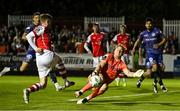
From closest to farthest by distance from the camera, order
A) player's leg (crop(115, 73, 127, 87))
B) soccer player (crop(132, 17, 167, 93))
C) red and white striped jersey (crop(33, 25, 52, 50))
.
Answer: red and white striped jersey (crop(33, 25, 52, 50))
soccer player (crop(132, 17, 167, 93))
player's leg (crop(115, 73, 127, 87))

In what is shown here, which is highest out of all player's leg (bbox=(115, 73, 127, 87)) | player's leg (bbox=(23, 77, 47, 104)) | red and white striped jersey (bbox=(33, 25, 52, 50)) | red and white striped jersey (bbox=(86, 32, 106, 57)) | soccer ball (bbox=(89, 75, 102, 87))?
red and white striped jersey (bbox=(33, 25, 52, 50))

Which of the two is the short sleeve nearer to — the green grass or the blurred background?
the green grass

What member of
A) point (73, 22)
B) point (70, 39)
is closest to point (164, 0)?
point (73, 22)

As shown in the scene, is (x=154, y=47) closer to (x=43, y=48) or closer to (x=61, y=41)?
(x=43, y=48)

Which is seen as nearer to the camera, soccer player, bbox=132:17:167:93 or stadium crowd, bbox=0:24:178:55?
soccer player, bbox=132:17:167:93

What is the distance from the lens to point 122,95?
745 inches

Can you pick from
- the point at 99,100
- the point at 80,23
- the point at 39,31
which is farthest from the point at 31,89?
the point at 80,23

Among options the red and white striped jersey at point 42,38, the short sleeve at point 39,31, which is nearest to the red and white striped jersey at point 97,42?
the red and white striped jersey at point 42,38

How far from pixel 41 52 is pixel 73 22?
85.9ft

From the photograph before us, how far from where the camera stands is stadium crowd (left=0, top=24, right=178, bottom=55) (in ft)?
112

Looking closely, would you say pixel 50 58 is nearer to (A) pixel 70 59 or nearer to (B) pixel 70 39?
(A) pixel 70 59

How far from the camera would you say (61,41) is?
35.7 m

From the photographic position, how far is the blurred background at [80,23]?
108 feet

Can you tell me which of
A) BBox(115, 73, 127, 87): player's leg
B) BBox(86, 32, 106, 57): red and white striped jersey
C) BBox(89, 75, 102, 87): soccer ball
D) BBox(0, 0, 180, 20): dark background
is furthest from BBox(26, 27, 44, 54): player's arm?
BBox(0, 0, 180, 20): dark background
